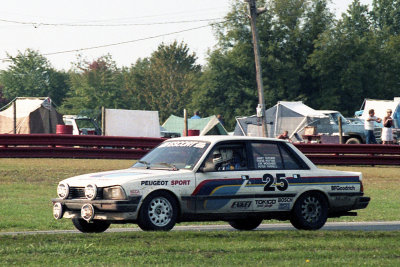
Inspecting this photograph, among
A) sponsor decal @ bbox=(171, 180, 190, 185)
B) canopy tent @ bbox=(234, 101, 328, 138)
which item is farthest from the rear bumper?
canopy tent @ bbox=(234, 101, 328, 138)

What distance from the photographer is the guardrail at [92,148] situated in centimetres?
2384

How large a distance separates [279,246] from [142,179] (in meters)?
2.03

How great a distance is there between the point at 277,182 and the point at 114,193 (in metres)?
2.48

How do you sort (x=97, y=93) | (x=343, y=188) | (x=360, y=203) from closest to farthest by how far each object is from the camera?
(x=343, y=188) → (x=360, y=203) → (x=97, y=93)

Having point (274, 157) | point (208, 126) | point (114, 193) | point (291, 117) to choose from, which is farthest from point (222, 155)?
point (291, 117)

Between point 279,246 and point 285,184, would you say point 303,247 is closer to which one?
point 279,246

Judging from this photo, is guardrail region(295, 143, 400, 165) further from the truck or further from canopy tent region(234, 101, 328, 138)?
the truck

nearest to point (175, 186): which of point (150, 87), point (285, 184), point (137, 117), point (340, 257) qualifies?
point (285, 184)

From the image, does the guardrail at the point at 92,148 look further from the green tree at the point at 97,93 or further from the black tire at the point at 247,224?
the green tree at the point at 97,93

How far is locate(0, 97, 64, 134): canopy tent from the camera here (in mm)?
34406

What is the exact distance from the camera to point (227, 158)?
1121 centimetres

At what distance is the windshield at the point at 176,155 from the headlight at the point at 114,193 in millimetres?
978

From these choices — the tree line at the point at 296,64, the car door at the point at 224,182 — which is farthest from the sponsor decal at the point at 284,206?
the tree line at the point at 296,64

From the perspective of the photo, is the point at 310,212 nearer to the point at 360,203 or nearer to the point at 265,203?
the point at 265,203
